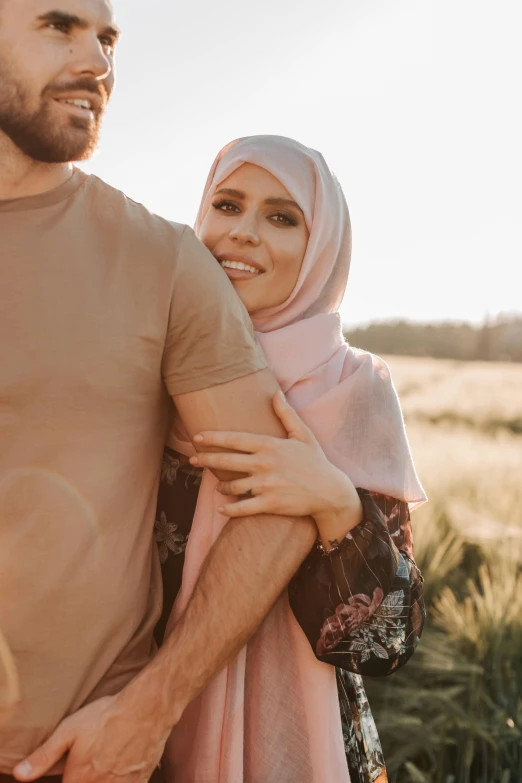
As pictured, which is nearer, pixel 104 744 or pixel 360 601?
pixel 104 744

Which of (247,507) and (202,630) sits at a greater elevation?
(247,507)

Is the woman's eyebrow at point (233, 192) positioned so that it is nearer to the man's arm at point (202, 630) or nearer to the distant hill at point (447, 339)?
the man's arm at point (202, 630)

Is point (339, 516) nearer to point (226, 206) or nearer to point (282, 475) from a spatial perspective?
point (282, 475)

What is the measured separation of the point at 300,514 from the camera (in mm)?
1763

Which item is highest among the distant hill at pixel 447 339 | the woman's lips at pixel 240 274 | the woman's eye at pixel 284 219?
the woman's eye at pixel 284 219

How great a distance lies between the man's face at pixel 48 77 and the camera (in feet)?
5.37

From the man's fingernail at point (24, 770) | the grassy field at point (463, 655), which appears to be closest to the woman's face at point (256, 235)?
the man's fingernail at point (24, 770)

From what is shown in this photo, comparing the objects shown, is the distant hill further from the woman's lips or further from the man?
the man

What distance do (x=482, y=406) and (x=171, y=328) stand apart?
11922 mm

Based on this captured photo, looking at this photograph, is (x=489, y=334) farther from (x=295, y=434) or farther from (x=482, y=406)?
(x=295, y=434)

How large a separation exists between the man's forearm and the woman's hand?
5cm

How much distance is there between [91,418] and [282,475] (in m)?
0.44

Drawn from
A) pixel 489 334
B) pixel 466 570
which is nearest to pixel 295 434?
pixel 466 570

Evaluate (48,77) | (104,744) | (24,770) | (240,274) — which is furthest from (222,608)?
(48,77)
